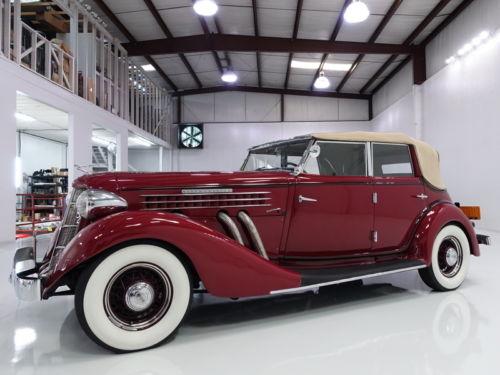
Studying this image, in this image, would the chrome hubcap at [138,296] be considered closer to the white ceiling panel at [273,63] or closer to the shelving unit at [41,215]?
the shelving unit at [41,215]

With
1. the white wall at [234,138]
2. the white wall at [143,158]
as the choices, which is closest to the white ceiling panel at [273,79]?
the white wall at [234,138]

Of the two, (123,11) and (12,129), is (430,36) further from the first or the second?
(12,129)

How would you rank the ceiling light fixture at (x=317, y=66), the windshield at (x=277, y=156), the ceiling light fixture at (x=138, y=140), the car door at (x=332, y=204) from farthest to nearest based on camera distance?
the ceiling light fixture at (x=138, y=140), the ceiling light fixture at (x=317, y=66), the windshield at (x=277, y=156), the car door at (x=332, y=204)

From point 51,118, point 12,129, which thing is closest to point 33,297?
point 12,129

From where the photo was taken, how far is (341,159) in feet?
10.2

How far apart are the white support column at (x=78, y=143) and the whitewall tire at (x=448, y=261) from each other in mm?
7700

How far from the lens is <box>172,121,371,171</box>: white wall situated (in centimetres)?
1656

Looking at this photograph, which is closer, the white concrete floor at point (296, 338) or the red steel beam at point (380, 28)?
the white concrete floor at point (296, 338)

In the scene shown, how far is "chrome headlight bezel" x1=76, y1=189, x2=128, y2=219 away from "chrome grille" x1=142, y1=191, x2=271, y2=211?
166 mm

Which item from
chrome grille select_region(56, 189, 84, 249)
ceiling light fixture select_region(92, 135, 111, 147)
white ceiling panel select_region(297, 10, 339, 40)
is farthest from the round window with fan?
chrome grille select_region(56, 189, 84, 249)

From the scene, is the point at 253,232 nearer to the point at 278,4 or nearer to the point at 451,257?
the point at 451,257

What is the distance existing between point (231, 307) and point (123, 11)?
9303 millimetres

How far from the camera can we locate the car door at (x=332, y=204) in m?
2.77

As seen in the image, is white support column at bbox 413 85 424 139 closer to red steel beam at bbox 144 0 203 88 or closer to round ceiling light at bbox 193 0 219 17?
round ceiling light at bbox 193 0 219 17
